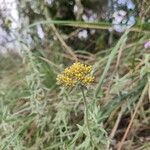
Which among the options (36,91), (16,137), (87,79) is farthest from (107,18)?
(87,79)

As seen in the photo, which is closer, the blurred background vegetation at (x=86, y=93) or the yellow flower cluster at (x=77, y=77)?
the yellow flower cluster at (x=77, y=77)

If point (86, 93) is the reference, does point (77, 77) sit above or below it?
below

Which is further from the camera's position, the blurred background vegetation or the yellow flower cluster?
the blurred background vegetation

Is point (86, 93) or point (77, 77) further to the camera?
point (86, 93)

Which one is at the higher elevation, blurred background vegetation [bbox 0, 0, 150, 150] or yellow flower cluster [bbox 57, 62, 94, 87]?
blurred background vegetation [bbox 0, 0, 150, 150]

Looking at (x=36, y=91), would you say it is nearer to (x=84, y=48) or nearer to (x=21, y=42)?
(x=21, y=42)

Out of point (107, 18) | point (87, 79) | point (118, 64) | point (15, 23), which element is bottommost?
point (87, 79)

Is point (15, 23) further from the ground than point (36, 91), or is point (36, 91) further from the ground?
point (15, 23)

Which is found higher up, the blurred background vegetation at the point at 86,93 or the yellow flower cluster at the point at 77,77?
the blurred background vegetation at the point at 86,93
